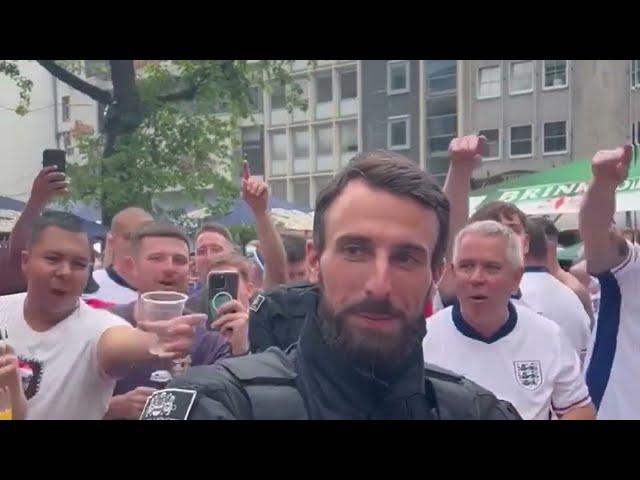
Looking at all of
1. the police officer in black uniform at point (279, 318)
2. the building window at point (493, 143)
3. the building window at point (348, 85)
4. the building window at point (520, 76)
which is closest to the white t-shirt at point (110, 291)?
the police officer in black uniform at point (279, 318)

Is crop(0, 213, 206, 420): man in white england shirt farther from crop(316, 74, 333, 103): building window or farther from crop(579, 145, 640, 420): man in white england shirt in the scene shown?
A: crop(579, 145, 640, 420): man in white england shirt

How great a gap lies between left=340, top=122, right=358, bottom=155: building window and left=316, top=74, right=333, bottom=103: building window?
0.25 ft

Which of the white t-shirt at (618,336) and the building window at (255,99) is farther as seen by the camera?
the white t-shirt at (618,336)

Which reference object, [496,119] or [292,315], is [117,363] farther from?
[496,119]

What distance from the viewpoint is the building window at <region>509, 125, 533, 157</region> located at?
8.00ft

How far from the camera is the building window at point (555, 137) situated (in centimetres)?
242

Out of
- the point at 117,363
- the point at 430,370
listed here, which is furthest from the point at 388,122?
the point at 117,363

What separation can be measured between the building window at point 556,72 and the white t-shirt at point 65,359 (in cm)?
112

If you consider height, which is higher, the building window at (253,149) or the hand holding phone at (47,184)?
the building window at (253,149)

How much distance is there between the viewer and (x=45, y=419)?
2.19 m

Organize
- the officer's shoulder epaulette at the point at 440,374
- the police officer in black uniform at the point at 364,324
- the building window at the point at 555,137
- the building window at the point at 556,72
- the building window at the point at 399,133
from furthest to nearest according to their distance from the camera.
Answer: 1. the building window at the point at 555,137
2. the building window at the point at 556,72
3. the building window at the point at 399,133
4. the officer's shoulder epaulette at the point at 440,374
5. the police officer in black uniform at the point at 364,324

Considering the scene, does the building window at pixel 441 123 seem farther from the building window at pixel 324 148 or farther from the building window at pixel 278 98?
the building window at pixel 278 98

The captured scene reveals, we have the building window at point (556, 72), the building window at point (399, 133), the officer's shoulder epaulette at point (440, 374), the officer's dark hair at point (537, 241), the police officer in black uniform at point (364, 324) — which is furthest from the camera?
the officer's dark hair at point (537, 241)

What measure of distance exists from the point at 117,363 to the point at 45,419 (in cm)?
21
